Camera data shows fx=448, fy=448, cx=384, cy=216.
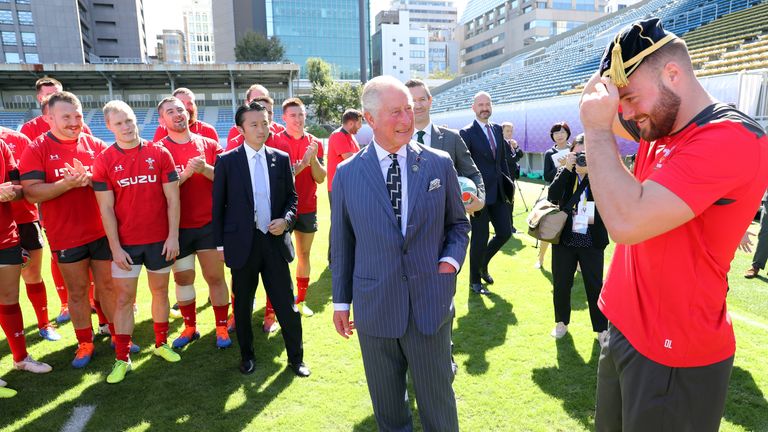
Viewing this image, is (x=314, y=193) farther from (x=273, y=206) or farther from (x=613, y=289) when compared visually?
(x=613, y=289)

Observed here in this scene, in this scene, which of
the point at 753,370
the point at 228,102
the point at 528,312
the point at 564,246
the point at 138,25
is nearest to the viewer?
the point at 753,370

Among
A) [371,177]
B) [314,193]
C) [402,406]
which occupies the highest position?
[371,177]

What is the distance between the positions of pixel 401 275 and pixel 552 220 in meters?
2.41

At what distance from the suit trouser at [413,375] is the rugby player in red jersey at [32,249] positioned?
405cm

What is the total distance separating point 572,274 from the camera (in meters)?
4.19

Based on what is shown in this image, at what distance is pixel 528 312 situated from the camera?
4.89 m

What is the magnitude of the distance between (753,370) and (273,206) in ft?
13.4

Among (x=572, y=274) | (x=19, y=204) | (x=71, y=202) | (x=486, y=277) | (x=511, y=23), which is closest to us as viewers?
(x=71, y=202)

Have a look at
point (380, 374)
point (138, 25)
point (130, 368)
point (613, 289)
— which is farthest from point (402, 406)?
point (138, 25)

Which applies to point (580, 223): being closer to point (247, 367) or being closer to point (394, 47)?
point (247, 367)

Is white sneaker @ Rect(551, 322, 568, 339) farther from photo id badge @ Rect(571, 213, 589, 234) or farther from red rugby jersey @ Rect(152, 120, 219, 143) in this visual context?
red rugby jersey @ Rect(152, 120, 219, 143)

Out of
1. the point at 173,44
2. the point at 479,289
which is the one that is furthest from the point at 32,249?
the point at 173,44

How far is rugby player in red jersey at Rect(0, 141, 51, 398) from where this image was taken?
361 centimetres

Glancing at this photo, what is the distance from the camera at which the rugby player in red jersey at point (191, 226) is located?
14.0ft
